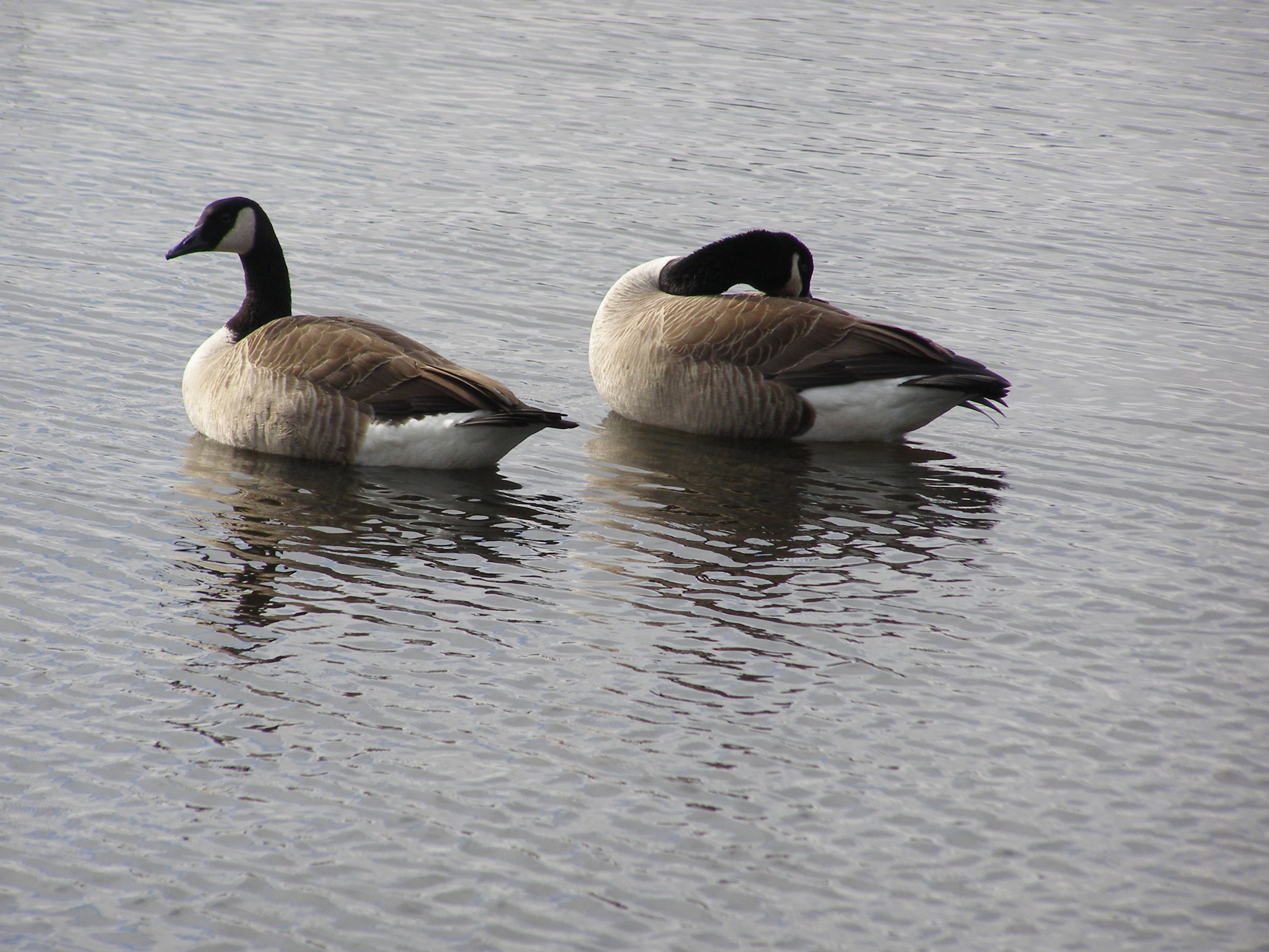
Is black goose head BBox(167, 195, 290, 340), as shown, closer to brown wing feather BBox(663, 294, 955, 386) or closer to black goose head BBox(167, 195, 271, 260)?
black goose head BBox(167, 195, 271, 260)

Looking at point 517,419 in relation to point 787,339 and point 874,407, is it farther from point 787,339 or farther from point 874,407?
point 874,407

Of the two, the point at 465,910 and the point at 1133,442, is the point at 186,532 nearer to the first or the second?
the point at 465,910

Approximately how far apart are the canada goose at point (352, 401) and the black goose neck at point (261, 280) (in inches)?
12.8

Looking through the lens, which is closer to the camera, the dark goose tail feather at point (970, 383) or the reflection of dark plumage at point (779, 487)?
the reflection of dark plumage at point (779, 487)

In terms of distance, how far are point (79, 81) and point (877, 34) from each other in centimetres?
1441

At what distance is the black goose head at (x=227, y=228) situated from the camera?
9.88 metres

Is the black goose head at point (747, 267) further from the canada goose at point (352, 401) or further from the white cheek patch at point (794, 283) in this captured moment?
the canada goose at point (352, 401)

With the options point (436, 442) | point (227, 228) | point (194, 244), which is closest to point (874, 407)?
point (436, 442)

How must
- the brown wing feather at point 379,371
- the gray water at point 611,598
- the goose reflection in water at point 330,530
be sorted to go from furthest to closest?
1. the brown wing feather at point 379,371
2. the goose reflection in water at point 330,530
3. the gray water at point 611,598

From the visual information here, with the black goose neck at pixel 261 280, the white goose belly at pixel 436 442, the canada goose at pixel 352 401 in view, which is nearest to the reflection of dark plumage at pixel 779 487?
the white goose belly at pixel 436 442

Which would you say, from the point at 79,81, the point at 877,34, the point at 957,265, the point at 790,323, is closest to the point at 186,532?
the point at 790,323

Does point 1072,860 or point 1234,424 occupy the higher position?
point 1234,424

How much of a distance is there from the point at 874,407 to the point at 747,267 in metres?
1.66

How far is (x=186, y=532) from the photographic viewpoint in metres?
7.99
